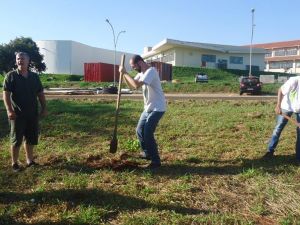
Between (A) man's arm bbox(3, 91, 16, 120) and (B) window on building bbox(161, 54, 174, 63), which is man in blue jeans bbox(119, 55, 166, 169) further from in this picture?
(B) window on building bbox(161, 54, 174, 63)

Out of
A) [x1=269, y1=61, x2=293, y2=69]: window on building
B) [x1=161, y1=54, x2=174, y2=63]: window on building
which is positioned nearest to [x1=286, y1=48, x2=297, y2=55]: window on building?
[x1=269, y1=61, x2=293, y2=69]: window on building

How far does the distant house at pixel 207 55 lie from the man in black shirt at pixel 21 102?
47.4 meters

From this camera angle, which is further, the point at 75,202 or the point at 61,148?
the point at 61,148

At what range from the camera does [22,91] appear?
621 cm

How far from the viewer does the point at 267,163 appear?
22.1 ft

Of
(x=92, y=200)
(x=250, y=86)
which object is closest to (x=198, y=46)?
(x=250, y=86)

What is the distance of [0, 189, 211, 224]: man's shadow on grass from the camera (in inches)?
188

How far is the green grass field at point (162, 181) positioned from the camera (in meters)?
4.62

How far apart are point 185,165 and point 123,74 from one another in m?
1.67

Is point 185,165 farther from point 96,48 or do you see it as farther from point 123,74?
point 96,48

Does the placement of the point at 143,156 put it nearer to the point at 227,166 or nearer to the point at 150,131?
the point at 150,131

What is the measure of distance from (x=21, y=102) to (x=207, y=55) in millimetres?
53355

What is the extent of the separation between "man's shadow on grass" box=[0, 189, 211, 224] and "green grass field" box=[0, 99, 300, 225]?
0.01 meters

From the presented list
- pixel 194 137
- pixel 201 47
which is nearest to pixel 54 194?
pixel 194 137
